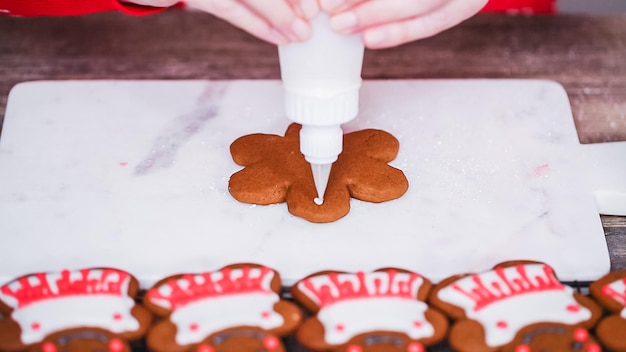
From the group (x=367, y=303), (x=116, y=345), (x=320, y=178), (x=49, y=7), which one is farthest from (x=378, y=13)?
(x=49, y=7)

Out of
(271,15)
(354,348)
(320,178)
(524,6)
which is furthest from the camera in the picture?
(524,6)

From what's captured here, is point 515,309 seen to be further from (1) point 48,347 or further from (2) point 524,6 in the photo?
(2) point 524,6

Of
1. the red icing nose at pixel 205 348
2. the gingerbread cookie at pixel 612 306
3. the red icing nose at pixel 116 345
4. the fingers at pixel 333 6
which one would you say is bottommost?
the gingerbread cookie at pixel 612 306

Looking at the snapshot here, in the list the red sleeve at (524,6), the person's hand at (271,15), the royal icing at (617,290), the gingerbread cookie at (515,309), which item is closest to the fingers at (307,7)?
the person's hand at (271,15)

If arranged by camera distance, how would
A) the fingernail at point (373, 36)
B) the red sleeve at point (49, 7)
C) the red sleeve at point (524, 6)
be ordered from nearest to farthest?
the fingernail at point (373, 36) → the red sleeve at point (49, 7) → the red sleeve at point (524, 6)

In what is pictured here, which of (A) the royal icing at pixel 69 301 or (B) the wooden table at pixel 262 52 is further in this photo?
(B) the wooden table at pixel 262 52

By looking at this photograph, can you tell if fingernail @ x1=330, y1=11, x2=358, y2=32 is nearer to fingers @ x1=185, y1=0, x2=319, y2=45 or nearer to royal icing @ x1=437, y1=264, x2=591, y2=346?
fingers @ x1=185, y1=0, x2=319, y2=45

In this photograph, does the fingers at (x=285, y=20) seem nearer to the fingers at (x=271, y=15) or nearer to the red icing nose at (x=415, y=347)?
the fingers at (x=271, y=15)
